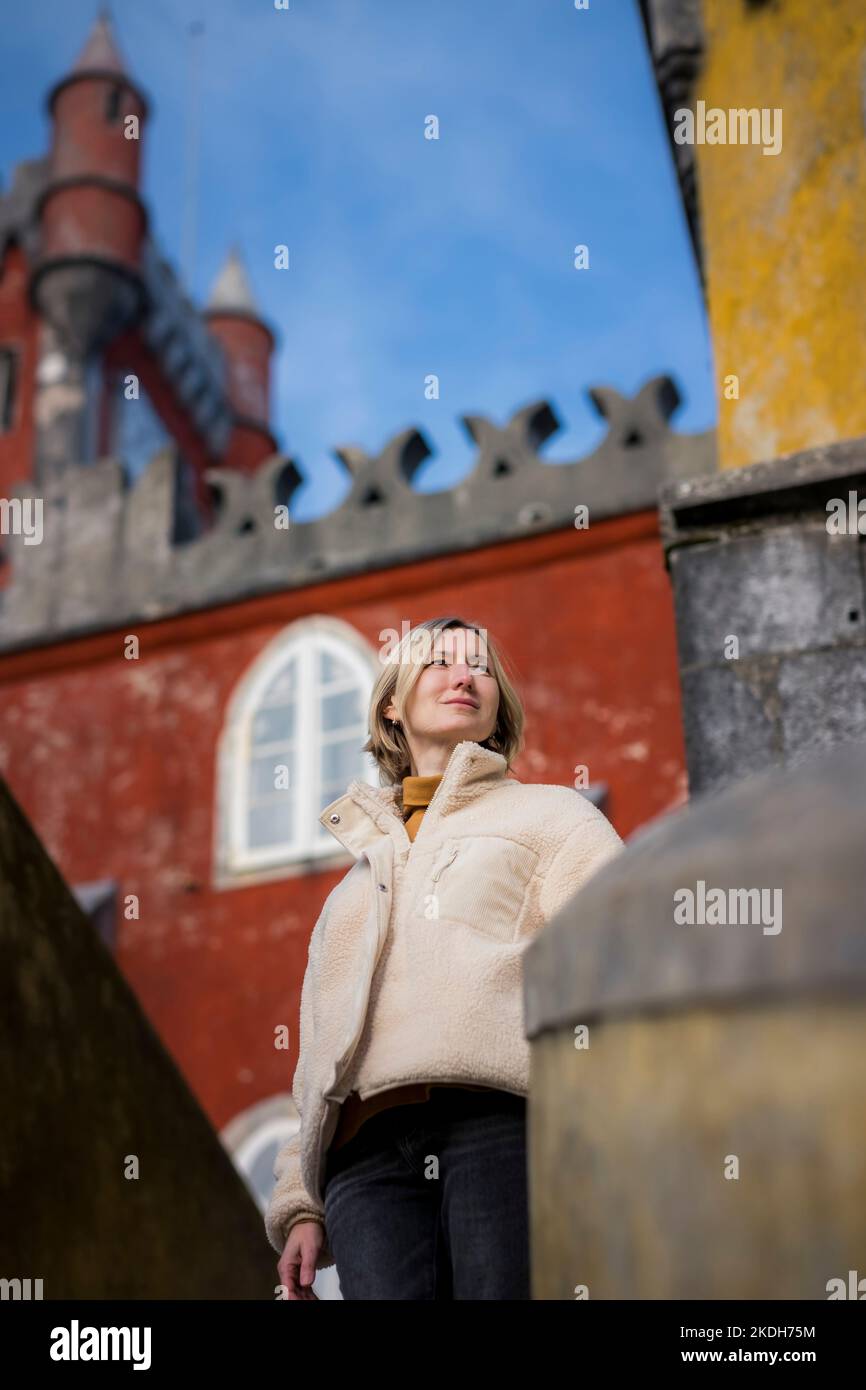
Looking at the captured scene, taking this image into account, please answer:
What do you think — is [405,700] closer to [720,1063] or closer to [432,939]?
[432,939]

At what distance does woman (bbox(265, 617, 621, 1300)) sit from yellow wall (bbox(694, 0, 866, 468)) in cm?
216

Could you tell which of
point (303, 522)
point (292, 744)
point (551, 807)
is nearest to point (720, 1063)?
point (551, 807)

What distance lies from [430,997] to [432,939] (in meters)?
0.10

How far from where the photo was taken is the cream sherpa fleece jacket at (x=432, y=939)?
2.19 meters

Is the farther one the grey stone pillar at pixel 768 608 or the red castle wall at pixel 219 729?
the red castle wall at pixel 219 729

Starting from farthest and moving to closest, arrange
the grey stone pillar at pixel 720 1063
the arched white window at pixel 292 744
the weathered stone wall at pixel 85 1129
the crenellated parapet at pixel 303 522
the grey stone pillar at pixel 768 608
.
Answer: the arched white window at pixel 292 744
the crenellated parapet at pixel 303 522
the grey stone pillar at pixel 768 608
the weathered stone wall at pixel 85 1129
the grey stone pillar at pixel 720 1063

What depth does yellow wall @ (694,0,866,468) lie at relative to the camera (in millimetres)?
4438

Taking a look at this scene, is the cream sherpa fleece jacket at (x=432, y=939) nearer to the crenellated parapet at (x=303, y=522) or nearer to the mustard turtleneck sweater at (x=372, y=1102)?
the mustard turtleneck sweater at (x=372, y=1102)

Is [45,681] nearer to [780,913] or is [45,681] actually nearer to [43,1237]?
[43,1237]

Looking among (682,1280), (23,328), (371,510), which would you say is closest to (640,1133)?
(682,1280)

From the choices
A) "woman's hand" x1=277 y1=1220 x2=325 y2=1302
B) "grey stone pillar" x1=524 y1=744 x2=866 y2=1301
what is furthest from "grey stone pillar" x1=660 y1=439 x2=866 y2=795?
"grey stone pillar" x1=524 y1=744 x2=866 y2=1301

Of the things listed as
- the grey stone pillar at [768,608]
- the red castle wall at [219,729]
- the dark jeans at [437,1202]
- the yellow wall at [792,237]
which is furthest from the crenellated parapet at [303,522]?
the dark jeans at [437,1202]

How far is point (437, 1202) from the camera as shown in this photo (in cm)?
219

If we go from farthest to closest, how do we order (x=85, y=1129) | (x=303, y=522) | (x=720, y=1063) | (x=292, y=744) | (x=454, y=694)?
(x=303, y=522)
(x=292, y=744)
(x=85, y=1129)
(x=454, y=694)
(x=720, y=1063)
